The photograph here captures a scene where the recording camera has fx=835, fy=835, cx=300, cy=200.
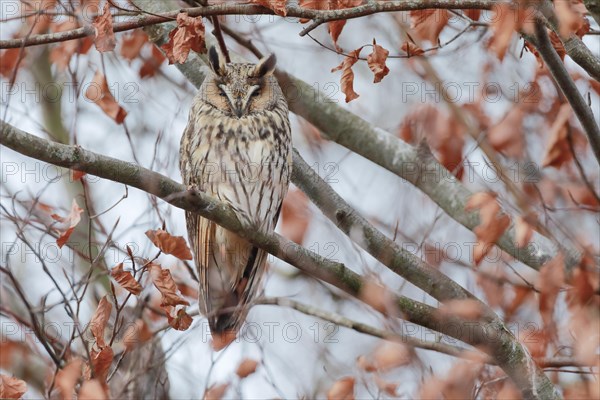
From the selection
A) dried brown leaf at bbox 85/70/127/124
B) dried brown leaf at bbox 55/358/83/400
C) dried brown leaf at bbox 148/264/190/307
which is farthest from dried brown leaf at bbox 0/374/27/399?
dried brown leaf at bbox 85/70/127/124

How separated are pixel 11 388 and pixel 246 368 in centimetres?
140

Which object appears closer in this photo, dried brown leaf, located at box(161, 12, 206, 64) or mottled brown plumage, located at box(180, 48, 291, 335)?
dried brown leaf, located at box(161, 12, 206, 64)

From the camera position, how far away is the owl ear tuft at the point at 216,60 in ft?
15.2

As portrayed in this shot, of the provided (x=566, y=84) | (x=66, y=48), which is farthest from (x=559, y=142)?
(x=66, y=48)

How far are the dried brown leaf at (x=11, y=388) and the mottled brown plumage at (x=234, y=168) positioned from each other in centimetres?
130

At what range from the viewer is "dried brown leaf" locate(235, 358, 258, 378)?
14.5 feet

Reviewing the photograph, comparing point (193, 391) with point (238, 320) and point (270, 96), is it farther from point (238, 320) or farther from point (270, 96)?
point (270, 96)

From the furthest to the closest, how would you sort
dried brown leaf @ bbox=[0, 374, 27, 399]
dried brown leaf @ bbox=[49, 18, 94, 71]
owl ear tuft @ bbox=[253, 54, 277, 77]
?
1. dried brown leaf @ bbox=[49, 18, 94, 71]
2. owl ear tuft @ bbox=[253, 54, 277, 77]
3. dried brown leaf @ bbox=[0, 374, 27, 399]

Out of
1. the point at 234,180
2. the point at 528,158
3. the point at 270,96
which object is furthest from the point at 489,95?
A: the point at 234,180

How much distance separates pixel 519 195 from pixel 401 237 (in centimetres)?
99

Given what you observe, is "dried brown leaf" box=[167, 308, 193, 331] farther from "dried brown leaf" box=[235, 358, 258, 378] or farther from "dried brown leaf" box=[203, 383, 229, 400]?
"dried brown leaf" box=[235, 358, 258, 378]

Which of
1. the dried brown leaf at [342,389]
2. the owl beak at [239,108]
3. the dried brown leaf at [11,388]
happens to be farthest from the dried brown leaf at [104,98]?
the dried brown leaf at [342,389]

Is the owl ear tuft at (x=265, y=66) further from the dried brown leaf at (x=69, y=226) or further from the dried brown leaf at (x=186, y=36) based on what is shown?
the dried brown leaf at (x=69, y=226)

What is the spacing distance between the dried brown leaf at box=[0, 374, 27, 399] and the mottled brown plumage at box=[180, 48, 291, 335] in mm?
1297
